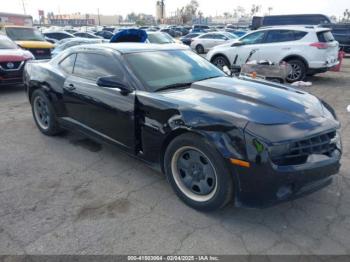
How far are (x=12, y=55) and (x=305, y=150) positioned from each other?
27.3 ft

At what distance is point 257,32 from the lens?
10.3 metres

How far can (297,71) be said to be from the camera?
31.0ft

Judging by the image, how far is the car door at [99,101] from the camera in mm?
3521

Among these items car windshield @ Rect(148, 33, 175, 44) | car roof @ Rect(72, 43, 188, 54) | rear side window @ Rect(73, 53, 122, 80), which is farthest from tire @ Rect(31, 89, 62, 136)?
car windshield @ Rect(148, 33, 175, 44)

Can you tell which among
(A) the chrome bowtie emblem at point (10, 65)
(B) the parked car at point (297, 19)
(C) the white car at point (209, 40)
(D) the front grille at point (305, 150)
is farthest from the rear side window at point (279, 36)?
(B) the parked car at point (297, 19)

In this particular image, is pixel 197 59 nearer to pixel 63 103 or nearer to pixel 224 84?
pixel 224 84

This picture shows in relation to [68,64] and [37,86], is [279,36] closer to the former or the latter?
[68,64]

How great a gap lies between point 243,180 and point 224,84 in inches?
53.7

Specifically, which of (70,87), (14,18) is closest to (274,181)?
(70,87)

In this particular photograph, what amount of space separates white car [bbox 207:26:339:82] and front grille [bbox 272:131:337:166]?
603 centimetres

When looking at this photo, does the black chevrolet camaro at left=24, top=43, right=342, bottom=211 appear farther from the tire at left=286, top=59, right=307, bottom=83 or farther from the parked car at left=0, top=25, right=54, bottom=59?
the parked car at left=0, top=25, right=54, bottom=59

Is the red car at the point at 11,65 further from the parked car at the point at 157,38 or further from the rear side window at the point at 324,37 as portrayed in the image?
the rear side window at the point at 324,37

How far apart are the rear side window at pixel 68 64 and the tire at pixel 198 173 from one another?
226 cm

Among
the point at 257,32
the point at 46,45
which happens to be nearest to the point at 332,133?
the point at 257,32
